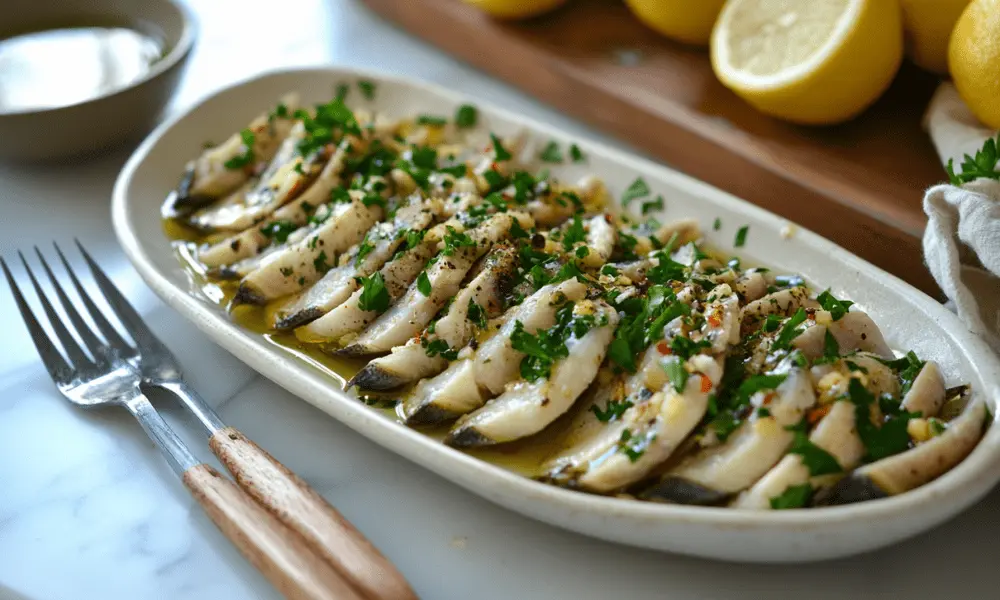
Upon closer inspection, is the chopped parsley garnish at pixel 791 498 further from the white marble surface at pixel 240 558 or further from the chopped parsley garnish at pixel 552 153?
the chopped parsley garnish at pixel 552 153

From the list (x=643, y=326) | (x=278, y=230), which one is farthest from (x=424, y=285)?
(x=278, y=230)

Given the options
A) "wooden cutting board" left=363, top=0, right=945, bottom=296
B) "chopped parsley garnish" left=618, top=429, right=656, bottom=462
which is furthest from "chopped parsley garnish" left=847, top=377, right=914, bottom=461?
"wooden cutting board" left=363, top=0, right=945, bottom=296

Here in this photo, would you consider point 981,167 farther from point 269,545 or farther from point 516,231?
point 269,545

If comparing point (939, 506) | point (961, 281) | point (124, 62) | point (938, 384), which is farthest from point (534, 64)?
point (939, 506)

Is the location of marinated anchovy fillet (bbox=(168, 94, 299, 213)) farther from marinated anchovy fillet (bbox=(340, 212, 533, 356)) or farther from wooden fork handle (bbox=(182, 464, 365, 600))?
wooden fork handle (bbox=(182, 464, 365, 600))

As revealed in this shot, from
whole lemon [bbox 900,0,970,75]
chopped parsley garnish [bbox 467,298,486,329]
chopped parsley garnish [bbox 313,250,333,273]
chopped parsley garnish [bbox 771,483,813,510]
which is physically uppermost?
whole lemon [bbox 900,0,970,75]

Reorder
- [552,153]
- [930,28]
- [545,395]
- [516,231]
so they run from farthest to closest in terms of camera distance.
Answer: [552,153] → [930,28] → [516,231] → [545,395]
